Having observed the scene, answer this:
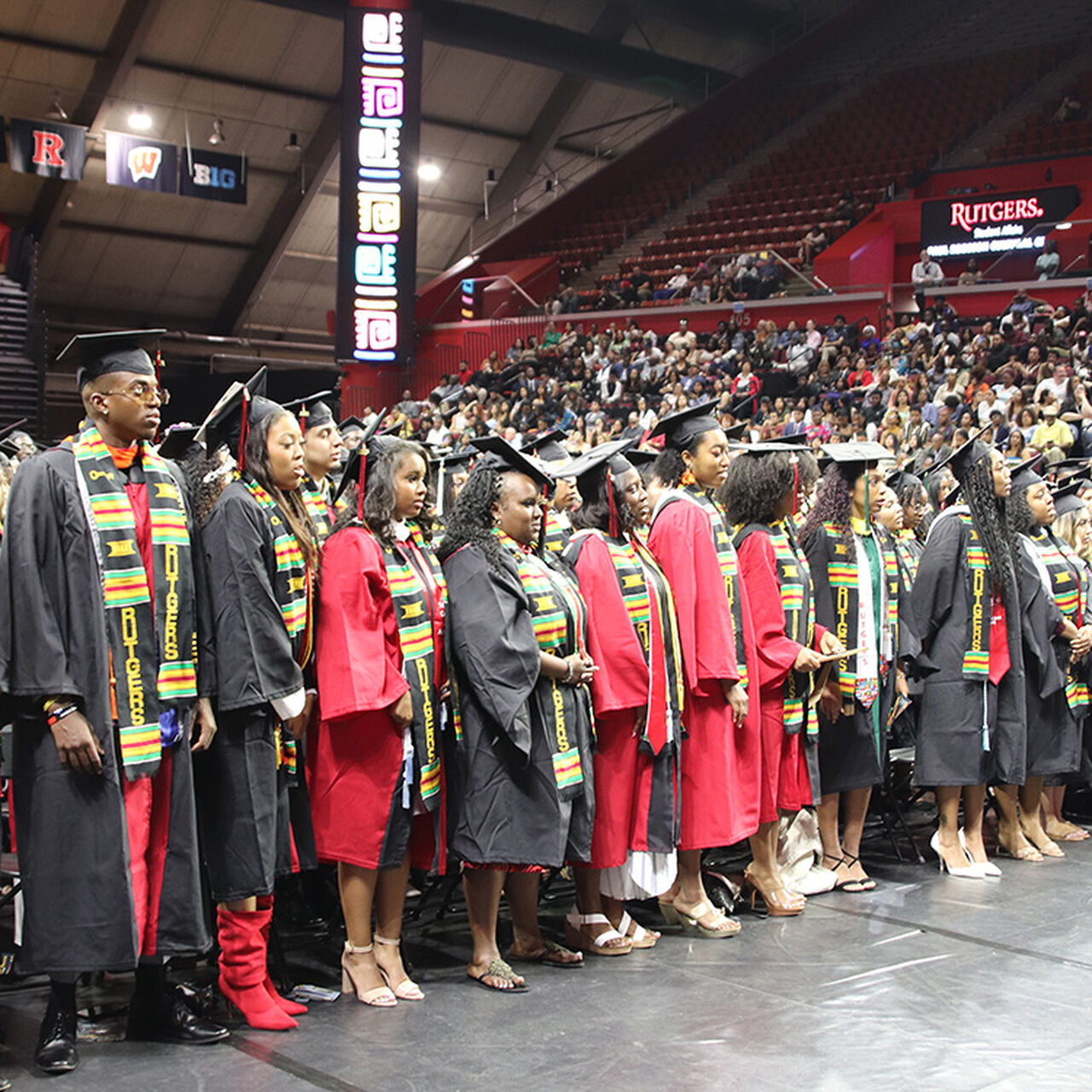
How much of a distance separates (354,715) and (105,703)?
2.89ft

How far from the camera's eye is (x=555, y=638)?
4.88m

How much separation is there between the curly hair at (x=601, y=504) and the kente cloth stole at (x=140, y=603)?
1760 mm

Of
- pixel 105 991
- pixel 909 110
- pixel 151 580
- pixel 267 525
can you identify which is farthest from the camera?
pixel 909 110

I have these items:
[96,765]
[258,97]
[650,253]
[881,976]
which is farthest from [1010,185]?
[96,765]

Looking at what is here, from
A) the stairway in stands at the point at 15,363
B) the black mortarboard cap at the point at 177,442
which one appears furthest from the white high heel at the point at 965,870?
the stairway in stands at the point at 15,363

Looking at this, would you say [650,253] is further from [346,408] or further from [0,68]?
[0,68]

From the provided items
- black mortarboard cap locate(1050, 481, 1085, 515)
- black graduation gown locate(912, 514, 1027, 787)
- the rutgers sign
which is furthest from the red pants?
the rutgers sign

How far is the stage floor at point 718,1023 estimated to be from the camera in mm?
3859

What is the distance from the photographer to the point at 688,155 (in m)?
28.1

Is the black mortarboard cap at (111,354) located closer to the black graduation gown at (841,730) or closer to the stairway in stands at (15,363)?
the black graduation gown at (841,730)

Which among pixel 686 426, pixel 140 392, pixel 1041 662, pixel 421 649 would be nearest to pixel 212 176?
pixel 686 426

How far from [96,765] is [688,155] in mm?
26087

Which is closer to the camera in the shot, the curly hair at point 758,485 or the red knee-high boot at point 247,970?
the red knee-high boot at point 247,970

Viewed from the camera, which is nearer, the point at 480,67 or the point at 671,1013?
the point at 671,1013
